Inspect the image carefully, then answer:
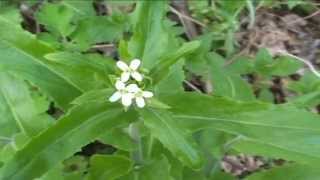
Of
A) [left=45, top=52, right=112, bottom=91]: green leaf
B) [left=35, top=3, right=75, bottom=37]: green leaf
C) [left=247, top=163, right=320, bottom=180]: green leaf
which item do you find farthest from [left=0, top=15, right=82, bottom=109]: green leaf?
[left=35, top=3, right=75, bottom=37]: green leaf

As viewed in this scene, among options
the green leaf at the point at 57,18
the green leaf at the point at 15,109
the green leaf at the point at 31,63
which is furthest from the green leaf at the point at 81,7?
the green leaf at the point at 31,63

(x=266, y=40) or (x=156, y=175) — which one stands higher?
(x=266, y=40)

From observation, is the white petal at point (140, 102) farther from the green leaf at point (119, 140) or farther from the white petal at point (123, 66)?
the green leaf at point (119, 140)

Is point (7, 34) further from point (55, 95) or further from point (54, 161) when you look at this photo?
point (54, 161)

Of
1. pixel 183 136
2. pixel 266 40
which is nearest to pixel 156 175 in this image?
pixel 183 136

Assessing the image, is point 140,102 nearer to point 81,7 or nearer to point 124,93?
point 124,93

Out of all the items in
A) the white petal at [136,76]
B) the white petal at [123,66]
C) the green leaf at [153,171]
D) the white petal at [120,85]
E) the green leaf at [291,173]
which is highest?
the white petal at [123,66]

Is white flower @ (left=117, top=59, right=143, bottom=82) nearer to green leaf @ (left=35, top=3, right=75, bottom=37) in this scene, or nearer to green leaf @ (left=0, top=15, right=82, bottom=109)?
green leaf @ (left=0, top=15, right=82, bottom=109)
